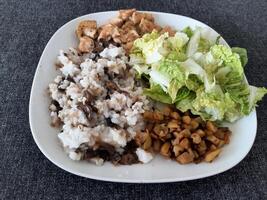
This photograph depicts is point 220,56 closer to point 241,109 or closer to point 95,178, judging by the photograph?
point 241,109

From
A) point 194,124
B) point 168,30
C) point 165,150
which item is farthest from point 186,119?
point 168,30

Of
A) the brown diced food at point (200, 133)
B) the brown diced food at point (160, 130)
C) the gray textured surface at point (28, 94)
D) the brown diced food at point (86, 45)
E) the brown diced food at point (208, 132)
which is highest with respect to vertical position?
the brown diced food at point (86, 45)

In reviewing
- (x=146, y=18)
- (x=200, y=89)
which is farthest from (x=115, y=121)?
(x=146, y=18)

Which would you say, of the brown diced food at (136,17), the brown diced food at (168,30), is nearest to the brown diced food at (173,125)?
the brown diced food at (168,30)

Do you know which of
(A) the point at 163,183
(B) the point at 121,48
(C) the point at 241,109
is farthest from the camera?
(B) the point at 121,48

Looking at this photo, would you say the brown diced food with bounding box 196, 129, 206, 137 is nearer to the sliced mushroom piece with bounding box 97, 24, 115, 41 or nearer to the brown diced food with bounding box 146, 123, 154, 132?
the brown diced food with bounding box 146, 123, 154, 132

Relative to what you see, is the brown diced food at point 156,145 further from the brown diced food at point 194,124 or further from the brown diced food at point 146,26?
the brown diced food at point 146,26
